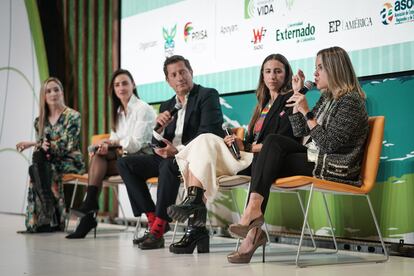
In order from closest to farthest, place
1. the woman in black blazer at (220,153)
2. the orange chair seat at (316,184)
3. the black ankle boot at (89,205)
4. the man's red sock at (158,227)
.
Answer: the orange chair seat at (316,184), the woman in black blazer at (220,153), the man's red sock at (158,227), the black ankle boot at (89,205)

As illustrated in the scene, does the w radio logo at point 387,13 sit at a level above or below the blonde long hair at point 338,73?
above

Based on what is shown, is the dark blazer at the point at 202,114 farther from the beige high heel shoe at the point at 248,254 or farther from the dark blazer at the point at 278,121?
the beige high heel shoe at the point at 248,254

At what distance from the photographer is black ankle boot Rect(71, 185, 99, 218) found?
530 cm

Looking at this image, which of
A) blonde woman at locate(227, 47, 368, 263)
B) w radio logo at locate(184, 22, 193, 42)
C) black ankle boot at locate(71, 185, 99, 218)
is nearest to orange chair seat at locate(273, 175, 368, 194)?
blonde woman at locate(227, 47, 368, 263)

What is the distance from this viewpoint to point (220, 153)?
14.0ft

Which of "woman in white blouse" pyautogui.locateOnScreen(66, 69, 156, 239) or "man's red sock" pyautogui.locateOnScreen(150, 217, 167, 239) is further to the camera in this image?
"woman in white blouse" pyautogui.locateOnScreen(66, 69, 156, 239)

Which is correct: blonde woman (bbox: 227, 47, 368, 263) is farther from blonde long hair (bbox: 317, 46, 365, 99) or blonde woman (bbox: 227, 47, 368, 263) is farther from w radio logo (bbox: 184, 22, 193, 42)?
w radio logo (bbox: 184, 22, 193, 42)

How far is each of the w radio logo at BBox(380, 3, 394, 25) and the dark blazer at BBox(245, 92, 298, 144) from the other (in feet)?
2.49

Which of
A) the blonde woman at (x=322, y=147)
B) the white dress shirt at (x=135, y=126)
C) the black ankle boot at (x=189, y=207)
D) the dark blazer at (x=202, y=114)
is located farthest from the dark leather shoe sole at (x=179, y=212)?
the white dress shirt at (x=135, y=126)

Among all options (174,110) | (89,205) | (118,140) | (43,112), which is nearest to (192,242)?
(174,110)

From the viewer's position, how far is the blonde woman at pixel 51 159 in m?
5.92

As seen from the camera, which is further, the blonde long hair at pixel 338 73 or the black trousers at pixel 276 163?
the blonde long hair at pixel 338 73

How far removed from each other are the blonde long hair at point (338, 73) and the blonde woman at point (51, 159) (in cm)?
278

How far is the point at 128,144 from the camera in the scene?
5.38m
